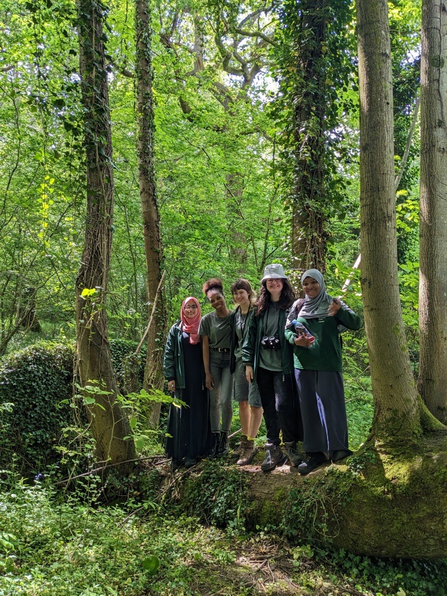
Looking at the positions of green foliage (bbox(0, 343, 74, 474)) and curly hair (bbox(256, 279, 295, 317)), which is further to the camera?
green foliage (bbox(0, 343, 74, 474))

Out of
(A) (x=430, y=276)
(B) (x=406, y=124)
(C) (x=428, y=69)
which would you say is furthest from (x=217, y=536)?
(B) (x=406, y=124)

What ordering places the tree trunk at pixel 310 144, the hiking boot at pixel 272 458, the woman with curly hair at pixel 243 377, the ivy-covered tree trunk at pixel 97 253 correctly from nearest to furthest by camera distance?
the hiking boot at pixel 272 458
the woman with curly hair at pixel 243 377
the ivy-covered tree trunk at pixel 97 253
the tree trunk at pixel 310 144

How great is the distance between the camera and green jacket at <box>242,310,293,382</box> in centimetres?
405

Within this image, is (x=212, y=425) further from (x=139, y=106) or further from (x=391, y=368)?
(x=139, y=106)

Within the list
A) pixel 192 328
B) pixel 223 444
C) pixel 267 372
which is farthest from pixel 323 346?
pixel 223 444

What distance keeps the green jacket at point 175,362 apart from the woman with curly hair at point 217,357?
0.27m

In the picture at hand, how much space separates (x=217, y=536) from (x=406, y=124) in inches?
354

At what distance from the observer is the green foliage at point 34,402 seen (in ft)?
19.2

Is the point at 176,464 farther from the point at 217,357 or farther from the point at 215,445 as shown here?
the point at 217,357

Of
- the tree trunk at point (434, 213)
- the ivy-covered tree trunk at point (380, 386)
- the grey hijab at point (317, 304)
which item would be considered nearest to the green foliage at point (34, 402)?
the grey hijab at point (317, 304)

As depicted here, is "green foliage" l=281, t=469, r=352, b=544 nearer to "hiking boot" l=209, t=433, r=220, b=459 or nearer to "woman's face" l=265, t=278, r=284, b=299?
"hiking boot" l=209, t=433, r=220, b=459

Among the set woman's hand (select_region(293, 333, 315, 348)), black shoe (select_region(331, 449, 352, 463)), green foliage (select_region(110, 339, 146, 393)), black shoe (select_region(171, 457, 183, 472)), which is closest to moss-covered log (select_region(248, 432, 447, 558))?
black shoe (select_region(331, 449, 352, 463))

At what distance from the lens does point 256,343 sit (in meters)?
4.18

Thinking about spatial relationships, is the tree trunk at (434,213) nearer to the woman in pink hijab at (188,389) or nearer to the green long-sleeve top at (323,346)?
the green long-sleeve top at (323,346)
